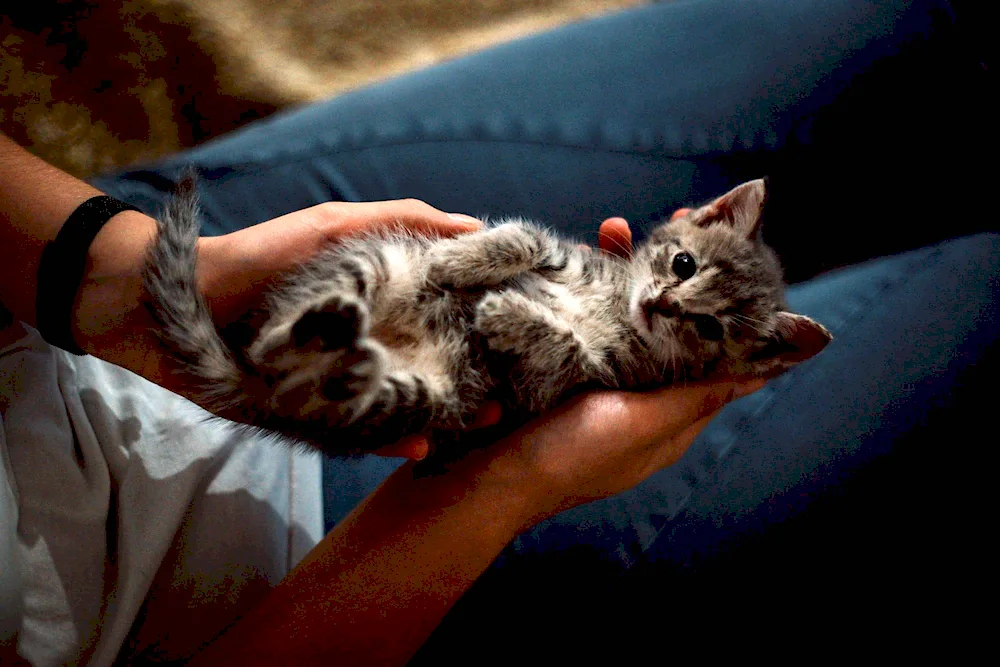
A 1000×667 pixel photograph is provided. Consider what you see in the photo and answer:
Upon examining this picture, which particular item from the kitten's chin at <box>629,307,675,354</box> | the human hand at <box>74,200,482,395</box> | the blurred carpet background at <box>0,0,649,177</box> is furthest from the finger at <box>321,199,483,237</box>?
the blurred carpet background at <box>0,0,649,177</box>

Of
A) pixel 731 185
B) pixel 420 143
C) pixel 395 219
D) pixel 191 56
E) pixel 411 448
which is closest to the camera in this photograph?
pixel 411 448

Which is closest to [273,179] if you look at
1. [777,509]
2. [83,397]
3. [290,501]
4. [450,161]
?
[450,161]

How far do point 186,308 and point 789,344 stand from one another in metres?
0.98

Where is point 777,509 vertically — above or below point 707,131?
below

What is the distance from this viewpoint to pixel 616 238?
121 cm

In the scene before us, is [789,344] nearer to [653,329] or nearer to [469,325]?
[653,329]

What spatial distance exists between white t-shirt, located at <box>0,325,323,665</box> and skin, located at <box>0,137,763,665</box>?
5 centimetres

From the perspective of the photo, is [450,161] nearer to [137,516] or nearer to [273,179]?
[273,179]

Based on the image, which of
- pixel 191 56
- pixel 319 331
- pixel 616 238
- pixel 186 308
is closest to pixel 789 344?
pixel 616 238

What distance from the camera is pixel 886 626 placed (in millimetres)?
1075

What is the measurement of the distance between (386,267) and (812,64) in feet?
3.61

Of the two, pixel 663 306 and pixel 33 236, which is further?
pixel 663 306

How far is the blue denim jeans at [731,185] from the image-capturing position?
1.05 metres

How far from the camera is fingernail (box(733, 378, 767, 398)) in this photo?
3.56 ft
